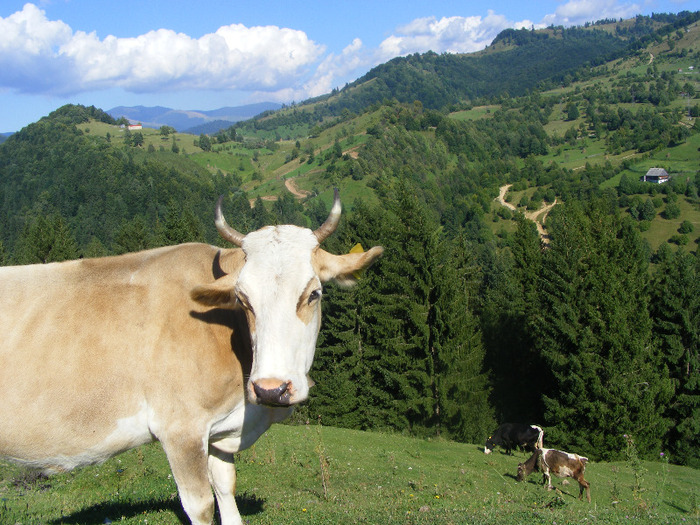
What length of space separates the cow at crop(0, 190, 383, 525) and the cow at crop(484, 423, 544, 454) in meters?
22.6

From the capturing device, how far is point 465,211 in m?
153

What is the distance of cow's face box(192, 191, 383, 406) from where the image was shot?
419 cm

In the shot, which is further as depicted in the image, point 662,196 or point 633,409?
point 662,196

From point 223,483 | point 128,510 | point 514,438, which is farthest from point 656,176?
point 223,483

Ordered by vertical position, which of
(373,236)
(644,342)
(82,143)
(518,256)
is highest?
(82,143)

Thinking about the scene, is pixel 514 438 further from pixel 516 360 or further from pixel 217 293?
pixel 217 293

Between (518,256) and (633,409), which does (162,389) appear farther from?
(518,256)

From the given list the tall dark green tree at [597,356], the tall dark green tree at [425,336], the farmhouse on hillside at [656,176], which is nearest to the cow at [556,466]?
the tall dark green tree at [597,356]

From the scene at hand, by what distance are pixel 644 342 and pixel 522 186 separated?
158381 mm

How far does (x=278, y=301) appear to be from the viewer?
4.42 m

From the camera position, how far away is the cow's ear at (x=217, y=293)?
482 cm

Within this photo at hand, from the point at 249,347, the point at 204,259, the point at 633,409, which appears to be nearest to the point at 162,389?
the point at 249,347

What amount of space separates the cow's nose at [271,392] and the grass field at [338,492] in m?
3.13

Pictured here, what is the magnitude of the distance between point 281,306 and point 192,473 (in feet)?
6.22
